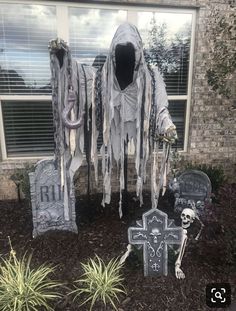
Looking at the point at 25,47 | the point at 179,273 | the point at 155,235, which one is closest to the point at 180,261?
the point at 179,273

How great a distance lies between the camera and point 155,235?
2693mm

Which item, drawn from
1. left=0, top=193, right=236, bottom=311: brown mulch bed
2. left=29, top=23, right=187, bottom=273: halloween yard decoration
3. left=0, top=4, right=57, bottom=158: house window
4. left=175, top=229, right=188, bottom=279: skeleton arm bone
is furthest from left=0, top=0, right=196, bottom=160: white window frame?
left=175, top=229, right=188, bottom=279: skeleton arm bone

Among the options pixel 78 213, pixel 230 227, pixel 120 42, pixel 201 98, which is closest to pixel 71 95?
pixel 120 42

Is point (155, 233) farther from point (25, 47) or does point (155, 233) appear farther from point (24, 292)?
point (25, 47)

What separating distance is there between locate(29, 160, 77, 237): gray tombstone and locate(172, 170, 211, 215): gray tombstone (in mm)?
1508

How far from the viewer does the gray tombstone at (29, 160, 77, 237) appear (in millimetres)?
3436

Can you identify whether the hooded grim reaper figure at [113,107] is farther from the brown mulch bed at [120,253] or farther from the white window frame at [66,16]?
the white window frame at [66,16]

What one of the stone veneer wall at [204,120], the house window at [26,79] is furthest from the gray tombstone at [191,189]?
the house window at [26,79]

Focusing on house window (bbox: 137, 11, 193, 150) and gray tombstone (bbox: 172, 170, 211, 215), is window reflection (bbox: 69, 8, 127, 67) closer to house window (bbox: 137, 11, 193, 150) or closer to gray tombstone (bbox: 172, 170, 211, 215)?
house window (bbox: 137, 11, 193, 150)

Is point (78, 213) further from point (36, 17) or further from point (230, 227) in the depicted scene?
point (36, 17)

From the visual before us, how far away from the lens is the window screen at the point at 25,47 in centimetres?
412

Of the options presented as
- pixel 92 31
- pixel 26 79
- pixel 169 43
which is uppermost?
pixel 92 31

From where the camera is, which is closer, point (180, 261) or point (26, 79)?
point (180, 261)

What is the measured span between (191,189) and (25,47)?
3133 millimetres
